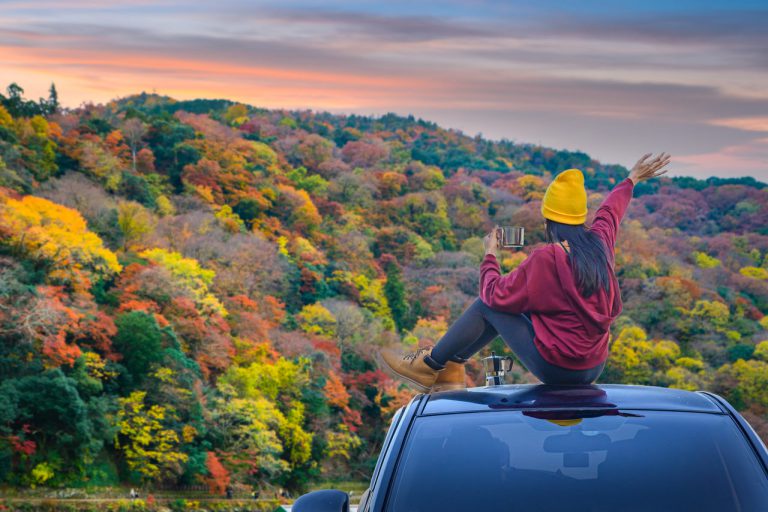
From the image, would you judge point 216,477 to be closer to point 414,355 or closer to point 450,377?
point 414,355

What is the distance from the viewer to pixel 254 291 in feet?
155

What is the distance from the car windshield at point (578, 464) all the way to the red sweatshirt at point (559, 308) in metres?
0.83

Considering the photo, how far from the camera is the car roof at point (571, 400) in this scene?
3523 mm

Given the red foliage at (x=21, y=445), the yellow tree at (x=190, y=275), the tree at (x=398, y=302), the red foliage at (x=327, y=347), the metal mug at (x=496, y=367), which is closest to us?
the metal mug at (x=496, y=367)

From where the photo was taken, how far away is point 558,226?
468cm

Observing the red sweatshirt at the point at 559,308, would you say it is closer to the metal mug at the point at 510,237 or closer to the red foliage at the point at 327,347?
the metal mug at the point at 510,237

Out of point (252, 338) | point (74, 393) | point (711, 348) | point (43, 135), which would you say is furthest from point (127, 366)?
point (711, 348)

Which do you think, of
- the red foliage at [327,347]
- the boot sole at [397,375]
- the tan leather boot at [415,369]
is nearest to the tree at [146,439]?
the red foliage at [327,347]

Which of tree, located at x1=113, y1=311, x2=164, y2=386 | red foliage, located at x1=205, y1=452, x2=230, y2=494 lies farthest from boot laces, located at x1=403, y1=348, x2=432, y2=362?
tree, located at x1=113, y1=311, x2=164, y2=386

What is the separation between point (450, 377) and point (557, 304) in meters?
0.90

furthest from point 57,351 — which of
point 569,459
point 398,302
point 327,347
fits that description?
point 569,459

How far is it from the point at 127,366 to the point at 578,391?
31.2 m

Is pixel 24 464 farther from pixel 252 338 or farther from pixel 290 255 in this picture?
pixel 290 255

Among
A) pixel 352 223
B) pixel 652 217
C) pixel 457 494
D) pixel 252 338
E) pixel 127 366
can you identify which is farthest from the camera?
pixel 652 217
